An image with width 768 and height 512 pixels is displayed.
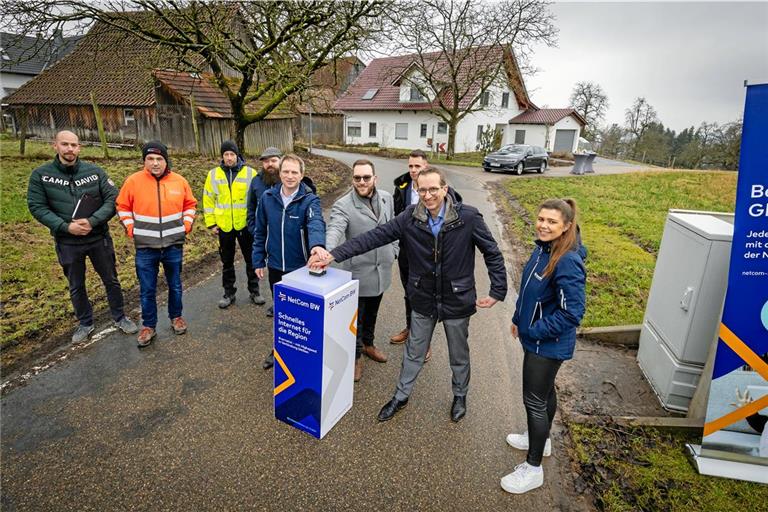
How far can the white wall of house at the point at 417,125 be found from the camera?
3108 cm

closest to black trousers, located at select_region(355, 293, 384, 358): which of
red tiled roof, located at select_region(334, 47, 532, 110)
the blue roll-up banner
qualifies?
the blue roll-up banner

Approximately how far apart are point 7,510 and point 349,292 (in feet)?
7.83

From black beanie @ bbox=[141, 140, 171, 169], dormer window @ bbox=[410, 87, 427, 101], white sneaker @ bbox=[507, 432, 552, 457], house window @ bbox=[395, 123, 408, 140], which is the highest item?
dormer window @ bbox=[410, 87, 427, 101]

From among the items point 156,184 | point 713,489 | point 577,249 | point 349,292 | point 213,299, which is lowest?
point 713,489

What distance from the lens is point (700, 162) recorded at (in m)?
43.8

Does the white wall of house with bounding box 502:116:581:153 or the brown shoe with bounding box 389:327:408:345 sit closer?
the brown shoe with bounding box 389:327:408:345

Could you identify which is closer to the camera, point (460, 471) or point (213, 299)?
point (460, 471)

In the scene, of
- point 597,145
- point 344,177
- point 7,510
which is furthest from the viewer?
point 597,145

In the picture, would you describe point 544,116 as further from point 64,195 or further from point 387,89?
point 64,195

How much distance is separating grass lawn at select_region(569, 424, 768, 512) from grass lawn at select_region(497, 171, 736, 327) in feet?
6.82

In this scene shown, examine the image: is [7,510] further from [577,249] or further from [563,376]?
[563,376]

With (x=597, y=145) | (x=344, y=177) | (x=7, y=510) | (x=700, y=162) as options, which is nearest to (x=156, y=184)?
(x=7, y=510)

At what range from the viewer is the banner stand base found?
296cm

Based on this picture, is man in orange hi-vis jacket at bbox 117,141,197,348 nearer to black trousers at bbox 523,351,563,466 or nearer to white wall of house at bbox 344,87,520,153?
black trousers at bbox 523,351,563,466
